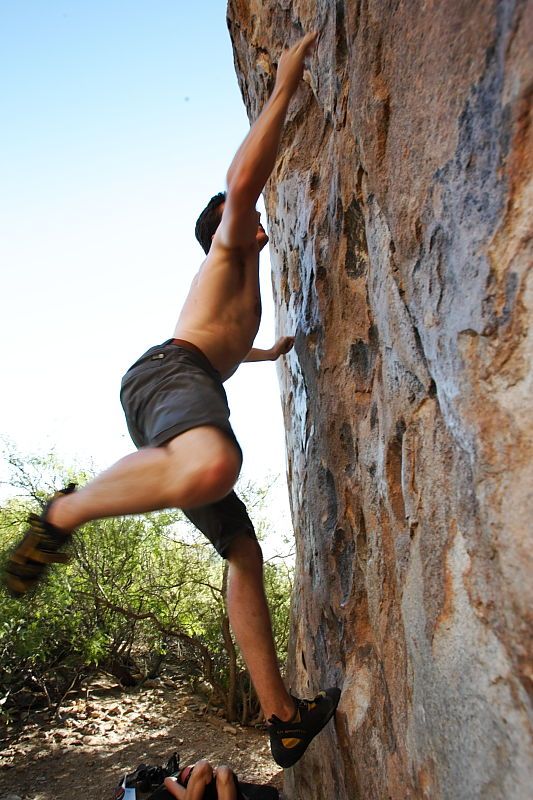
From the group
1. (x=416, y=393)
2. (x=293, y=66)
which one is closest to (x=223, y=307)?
(x=293, y=66)

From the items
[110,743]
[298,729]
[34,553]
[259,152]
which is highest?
[259,152]

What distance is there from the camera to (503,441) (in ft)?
4.78

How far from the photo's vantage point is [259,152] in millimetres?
2609

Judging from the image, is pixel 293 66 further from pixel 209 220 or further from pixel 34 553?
pixel 34 553

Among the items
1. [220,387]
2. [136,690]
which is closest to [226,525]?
[220,387]

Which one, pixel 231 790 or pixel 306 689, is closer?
pixel 306 689

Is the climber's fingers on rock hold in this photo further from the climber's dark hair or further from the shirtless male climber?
the climber's dark hair

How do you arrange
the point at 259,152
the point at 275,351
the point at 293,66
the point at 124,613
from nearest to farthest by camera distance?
the point at 259,152, the point at 293,66, the point at 275,351, the point at 124,613

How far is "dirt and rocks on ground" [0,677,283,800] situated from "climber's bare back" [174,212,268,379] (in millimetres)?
4484

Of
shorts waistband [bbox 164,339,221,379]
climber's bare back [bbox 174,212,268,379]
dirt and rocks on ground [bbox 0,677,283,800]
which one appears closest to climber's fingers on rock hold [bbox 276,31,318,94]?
climber's bare back [bbox 174,212,268,379]

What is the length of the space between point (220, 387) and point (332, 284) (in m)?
0.80

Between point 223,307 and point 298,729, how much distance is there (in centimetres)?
186

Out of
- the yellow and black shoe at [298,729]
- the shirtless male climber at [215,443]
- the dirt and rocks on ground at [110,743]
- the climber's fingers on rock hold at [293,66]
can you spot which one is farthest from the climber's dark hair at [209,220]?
the dirt and rocks on ground at [110,743]

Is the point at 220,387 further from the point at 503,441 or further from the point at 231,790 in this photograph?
the point at 231,790
